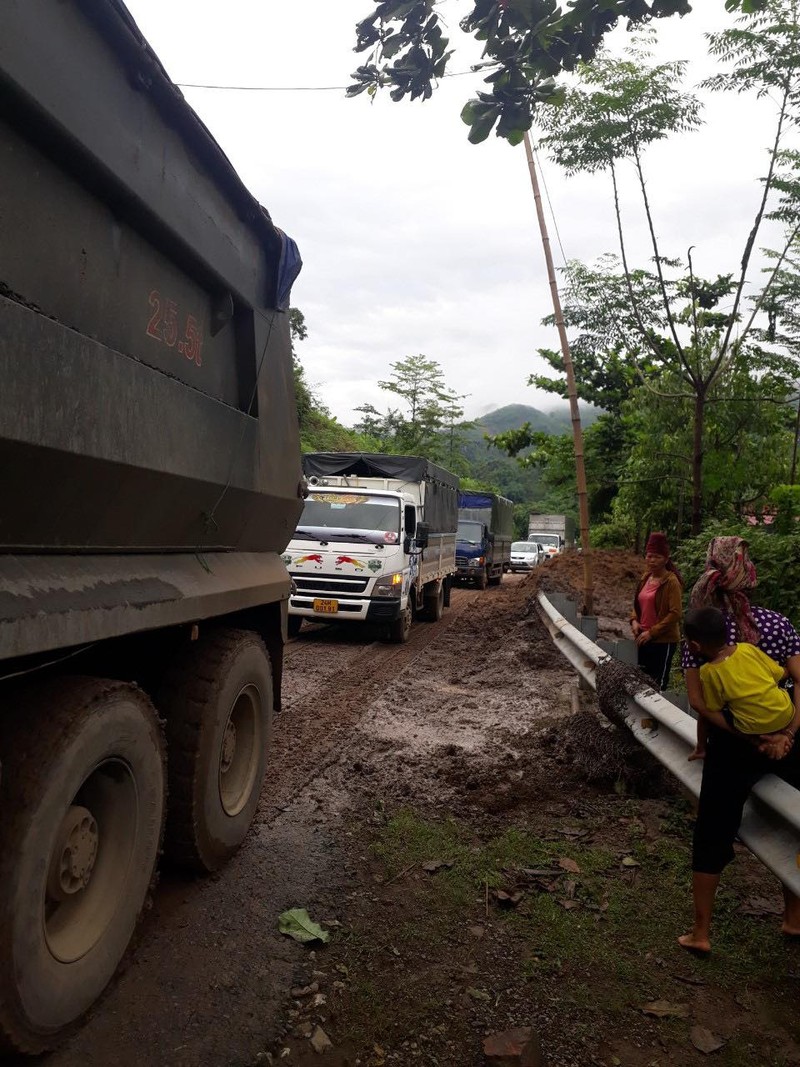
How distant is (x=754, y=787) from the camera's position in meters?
3.41

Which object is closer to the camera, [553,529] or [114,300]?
[114,300]

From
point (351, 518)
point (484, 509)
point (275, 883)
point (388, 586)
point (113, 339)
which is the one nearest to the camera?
point (113, 339)

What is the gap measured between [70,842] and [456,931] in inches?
70.6

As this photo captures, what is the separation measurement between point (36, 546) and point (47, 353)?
0.56 meters

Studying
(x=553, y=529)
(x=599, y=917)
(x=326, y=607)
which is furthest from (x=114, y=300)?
(x=553, y=529)

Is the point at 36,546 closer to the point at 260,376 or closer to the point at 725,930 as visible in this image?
the point at 260,376

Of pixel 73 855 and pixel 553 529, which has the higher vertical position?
pixel 553 529

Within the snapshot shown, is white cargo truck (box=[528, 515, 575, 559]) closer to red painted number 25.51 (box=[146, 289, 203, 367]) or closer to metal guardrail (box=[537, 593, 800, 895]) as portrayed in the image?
metal guardrail (box=[537, 593, 800, 895])

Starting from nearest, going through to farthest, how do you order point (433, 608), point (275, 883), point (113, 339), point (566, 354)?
point (113, 339) → point (275, 883) → point (566, 354) → point (433, 608)

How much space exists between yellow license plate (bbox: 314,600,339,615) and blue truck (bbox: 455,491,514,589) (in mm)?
12736

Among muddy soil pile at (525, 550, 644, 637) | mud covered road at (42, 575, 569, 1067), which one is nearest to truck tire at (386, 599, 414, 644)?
mud covered road at (42, 575, 569, 1067)

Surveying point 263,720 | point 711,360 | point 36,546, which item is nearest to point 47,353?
point 36,546

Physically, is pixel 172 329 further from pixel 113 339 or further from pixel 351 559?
pixel 351 559

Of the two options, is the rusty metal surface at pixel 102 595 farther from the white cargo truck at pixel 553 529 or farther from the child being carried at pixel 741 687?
the white cargo truck at pixel 553 529
